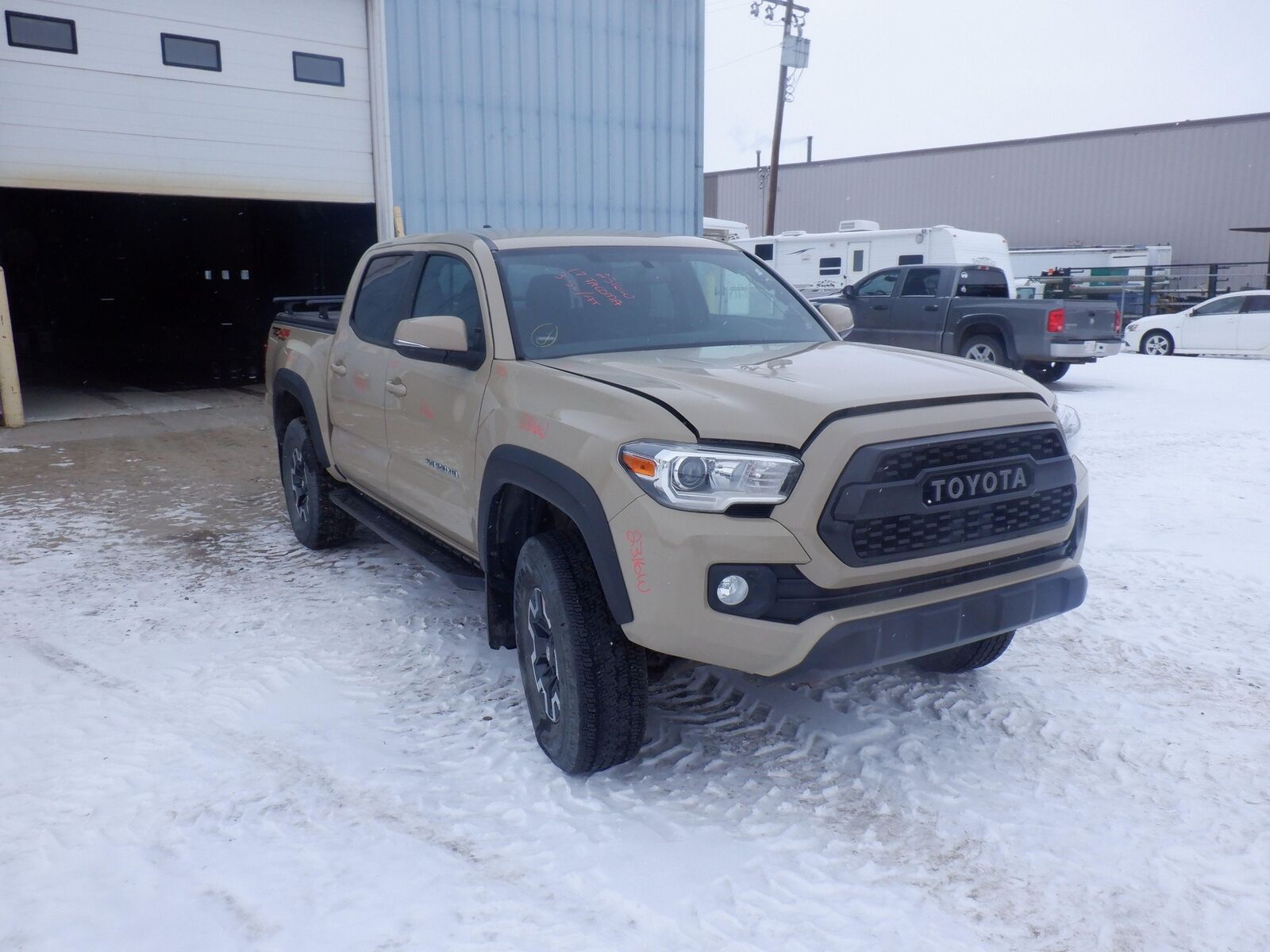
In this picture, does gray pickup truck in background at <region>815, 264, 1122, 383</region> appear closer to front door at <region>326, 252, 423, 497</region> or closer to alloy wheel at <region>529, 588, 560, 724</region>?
front door at <region>326, 252, 423, 497</region>

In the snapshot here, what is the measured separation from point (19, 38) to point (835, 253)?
1550cm

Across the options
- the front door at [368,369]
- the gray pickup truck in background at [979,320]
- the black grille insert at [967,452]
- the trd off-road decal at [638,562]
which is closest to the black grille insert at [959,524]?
the black grille insert at [967,452]

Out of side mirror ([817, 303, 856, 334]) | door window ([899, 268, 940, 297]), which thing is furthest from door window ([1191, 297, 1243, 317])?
side mirror ([817, 303, 856, 334])

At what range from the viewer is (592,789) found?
3348 millimetres

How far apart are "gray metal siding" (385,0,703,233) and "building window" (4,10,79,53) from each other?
348 centimetres

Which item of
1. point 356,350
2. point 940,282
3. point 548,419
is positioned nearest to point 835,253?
point 940,282

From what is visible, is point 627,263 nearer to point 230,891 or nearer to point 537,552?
point 537,552

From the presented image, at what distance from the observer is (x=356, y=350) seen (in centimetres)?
512

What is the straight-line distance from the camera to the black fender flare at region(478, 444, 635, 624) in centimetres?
301

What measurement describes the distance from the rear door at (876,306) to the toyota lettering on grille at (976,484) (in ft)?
40.6

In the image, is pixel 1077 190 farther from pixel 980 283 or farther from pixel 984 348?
pixel 984 348

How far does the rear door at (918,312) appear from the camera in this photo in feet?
47.9

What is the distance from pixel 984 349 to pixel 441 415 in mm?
11635

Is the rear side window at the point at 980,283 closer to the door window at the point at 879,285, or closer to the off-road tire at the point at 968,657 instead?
the door window at the point at 879,285
